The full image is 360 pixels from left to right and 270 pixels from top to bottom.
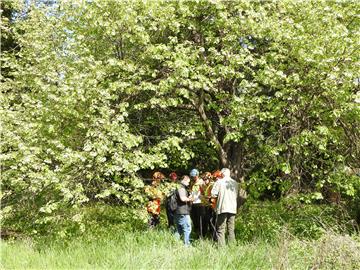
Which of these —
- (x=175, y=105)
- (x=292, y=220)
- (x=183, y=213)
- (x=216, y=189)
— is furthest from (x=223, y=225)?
(x=175, y=105)

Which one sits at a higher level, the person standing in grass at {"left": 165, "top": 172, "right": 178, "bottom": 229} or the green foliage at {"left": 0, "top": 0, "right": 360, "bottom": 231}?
the green foliage at {"left": 0, "top": 0, "right": 360, "bottom": 231}

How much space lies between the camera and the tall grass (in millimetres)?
6812

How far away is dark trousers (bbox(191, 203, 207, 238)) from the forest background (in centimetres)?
105

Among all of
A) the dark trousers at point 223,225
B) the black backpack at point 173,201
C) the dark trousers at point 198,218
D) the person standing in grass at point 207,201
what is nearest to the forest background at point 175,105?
the dark trousers at point 223,225

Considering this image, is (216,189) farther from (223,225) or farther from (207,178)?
(207,178)

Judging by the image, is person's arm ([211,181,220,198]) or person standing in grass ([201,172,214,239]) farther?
person standing in grass ([201,172,214,239])

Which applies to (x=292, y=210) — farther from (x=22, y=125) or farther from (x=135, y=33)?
(x=22, y=125)

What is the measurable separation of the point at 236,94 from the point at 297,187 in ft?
8.88

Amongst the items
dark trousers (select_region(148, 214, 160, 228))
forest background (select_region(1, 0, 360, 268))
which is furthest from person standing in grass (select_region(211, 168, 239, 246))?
dark trousers (select_region(148, 214, 160, 228))

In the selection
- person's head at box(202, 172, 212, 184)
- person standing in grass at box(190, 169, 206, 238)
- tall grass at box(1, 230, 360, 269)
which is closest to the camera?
tall grass at box(1, 230, 360, 269)

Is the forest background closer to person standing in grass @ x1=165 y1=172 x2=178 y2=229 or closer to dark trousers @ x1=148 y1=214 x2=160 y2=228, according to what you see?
dark trousers @ x1=148 y1=214 x2=160 y2=228

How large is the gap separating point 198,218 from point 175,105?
3507mm

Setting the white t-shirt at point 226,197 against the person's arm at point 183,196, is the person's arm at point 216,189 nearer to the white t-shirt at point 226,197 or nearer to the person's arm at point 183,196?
the white t-shirt at point 226,197

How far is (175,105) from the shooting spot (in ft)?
34.2
